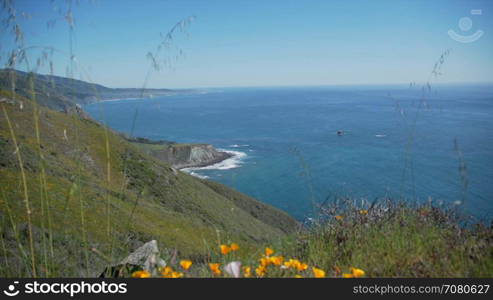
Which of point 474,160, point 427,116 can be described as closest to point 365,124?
point 427,116

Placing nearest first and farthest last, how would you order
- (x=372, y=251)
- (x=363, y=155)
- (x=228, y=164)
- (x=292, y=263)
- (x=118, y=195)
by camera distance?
1. (x=292, y=263)
2. (x=372, y=251)
3. (x=118, y=195)
4. (x=363, y=155)
5. (x=228, y=164)

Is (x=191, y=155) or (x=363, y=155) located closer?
(x=363, y=155)

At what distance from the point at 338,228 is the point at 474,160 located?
63.2 m

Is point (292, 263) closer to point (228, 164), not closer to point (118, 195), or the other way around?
point (118, 195)

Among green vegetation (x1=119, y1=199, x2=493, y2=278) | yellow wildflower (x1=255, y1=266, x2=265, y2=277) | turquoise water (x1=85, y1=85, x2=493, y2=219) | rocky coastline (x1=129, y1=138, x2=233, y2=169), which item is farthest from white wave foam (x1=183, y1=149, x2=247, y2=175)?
yellow wildflower (x1=255, y1=266, x2=265, y2=277)

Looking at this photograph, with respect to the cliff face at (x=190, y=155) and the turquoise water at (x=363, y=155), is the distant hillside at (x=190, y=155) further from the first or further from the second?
the turquoise water at (x=363, y=155)

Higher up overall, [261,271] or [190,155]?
[261,271]

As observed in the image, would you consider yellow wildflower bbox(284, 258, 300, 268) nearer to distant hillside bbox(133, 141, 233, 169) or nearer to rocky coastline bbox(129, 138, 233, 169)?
rocky coastline bbox(129, 138, 233, 169)

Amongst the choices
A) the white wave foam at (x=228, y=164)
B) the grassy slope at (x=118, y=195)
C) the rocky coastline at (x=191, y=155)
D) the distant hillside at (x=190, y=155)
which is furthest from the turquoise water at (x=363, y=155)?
the grassy slope at (x=118, y=195)

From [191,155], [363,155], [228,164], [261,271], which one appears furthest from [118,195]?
[191,155]

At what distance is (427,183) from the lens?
51156mm

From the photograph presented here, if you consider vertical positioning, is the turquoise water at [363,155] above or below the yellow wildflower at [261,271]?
below

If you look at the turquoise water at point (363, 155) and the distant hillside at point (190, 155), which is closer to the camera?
the turquoise water at point (363, 155)

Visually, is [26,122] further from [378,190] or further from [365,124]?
[365,124]
